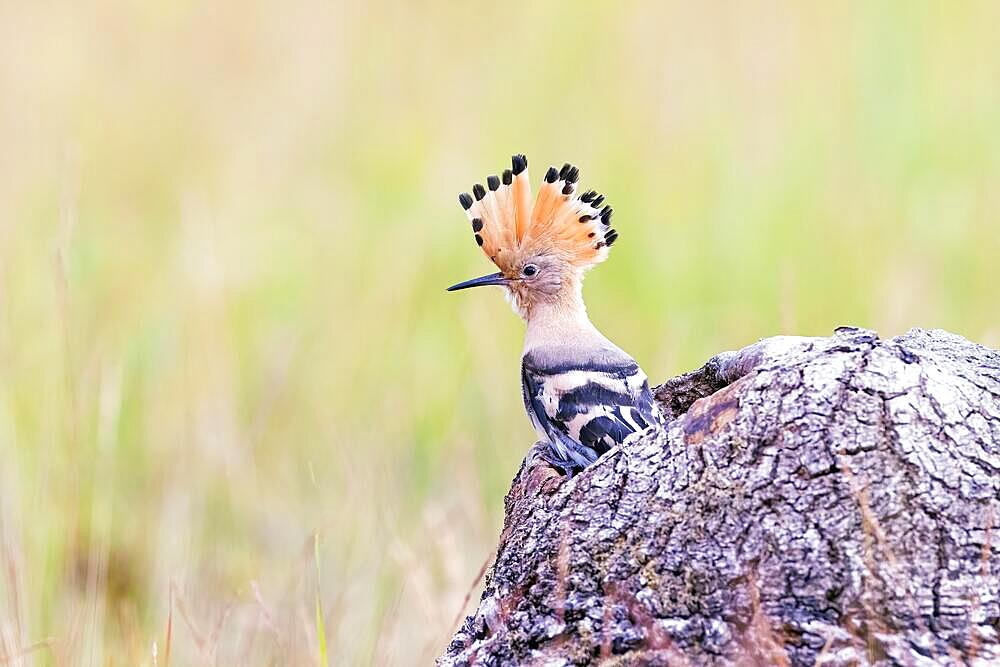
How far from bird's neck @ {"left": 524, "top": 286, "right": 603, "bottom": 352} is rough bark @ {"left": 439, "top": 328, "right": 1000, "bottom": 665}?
4.02ft

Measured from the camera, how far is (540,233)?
3.73 meters

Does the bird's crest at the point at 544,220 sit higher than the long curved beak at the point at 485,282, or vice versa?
the bird's crest at the point at 544,220

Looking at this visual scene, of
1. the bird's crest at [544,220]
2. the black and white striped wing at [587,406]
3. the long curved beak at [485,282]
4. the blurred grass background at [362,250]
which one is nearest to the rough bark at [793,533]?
the black and white striped wing at [587,406]

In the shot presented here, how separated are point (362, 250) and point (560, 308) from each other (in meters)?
2.82

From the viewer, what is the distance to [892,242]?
21.3ft

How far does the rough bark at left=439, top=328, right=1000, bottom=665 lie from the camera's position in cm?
219

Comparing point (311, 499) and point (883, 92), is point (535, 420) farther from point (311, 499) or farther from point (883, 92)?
point (883, 92)

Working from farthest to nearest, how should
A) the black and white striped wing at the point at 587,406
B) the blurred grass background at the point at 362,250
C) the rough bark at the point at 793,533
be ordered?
the blurred grass background at the point at 362,250, the black and white striped wing at the point at 587,406, the rough bark at the point at 793,533

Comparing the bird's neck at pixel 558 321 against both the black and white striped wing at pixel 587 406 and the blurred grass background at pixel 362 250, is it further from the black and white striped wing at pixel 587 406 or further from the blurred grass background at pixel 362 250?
the blurred grass background at pixel 362 250

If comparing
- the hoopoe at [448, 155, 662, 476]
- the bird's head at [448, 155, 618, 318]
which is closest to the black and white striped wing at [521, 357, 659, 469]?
the hoopoe at [448, 155, 662, 476]

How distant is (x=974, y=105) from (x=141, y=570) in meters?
4.99

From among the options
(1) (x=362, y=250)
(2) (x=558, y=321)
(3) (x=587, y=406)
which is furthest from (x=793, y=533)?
(1) (x=362, y=250)

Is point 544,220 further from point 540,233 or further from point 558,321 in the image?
point 558,321

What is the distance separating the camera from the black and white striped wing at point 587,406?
299 cm
